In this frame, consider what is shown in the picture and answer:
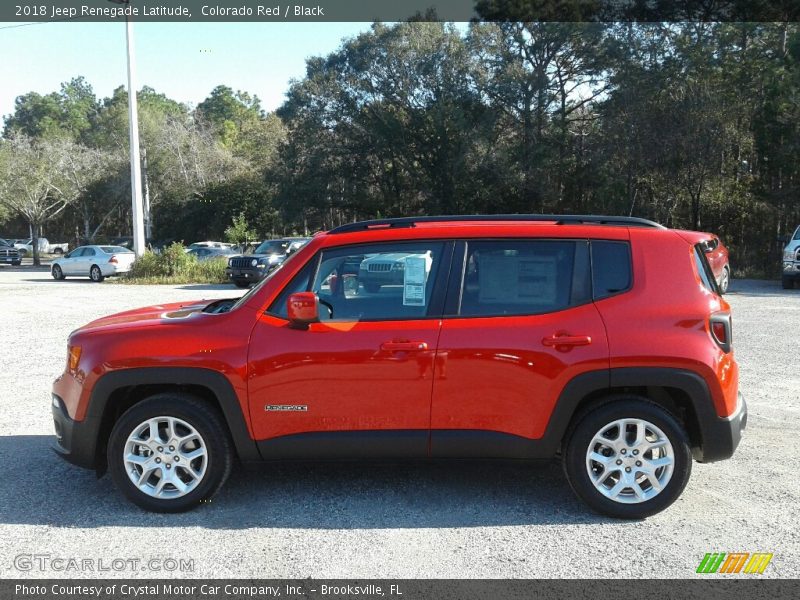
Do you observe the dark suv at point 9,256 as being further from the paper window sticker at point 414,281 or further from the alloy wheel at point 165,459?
the paper window sticker at point 414,281

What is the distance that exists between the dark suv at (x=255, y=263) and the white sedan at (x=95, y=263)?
5936mm

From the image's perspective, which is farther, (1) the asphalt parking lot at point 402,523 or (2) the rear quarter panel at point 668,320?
(2) the rear quarter panel at point 668,320

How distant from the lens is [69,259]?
29.2 m

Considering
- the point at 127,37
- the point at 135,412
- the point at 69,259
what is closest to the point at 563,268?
the point at 135,412

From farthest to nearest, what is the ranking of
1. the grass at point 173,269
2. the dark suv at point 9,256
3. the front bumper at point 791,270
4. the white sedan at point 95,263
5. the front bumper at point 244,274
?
the dark suv at point 9,256, the white sedan at point 95,263, the grass at point 173,269, the front bumper at point 244,274, the front bumper at point 791,270

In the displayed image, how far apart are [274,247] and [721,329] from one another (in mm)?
21931

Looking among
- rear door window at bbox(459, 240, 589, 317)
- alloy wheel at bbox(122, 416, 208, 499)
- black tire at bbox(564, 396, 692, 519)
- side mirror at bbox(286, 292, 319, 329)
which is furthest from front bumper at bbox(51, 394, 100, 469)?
black tire at bbox(564, 396, 692, 519)

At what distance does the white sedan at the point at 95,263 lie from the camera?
28109 mm

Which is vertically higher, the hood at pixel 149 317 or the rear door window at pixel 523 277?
the rear door window at pixel 523 277

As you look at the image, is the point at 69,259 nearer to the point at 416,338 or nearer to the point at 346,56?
the point at 346,56

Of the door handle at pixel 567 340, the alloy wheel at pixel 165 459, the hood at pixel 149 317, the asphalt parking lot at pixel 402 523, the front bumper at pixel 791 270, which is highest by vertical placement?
the hood at pixel 149 317

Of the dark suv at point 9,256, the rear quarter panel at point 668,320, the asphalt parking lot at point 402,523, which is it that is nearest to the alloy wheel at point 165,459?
the asphalt parking lot at point 402,523

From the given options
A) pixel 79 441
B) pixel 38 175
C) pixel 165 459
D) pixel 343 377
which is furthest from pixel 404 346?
pixel 38 175

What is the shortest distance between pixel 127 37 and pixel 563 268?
25.0 m
